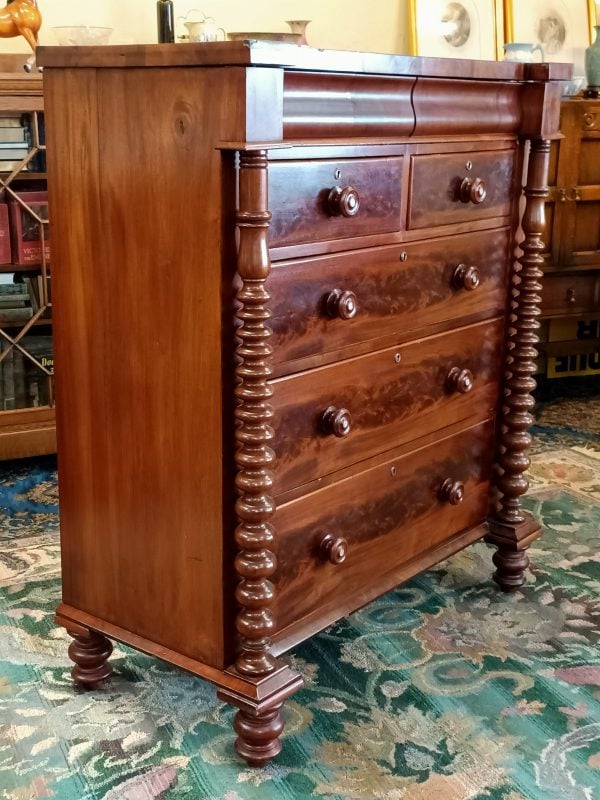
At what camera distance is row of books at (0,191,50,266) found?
3080mm

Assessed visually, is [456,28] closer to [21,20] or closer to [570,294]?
[570,294]

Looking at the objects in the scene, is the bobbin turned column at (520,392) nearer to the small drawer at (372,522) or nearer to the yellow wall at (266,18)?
the small drawer at (372,522)

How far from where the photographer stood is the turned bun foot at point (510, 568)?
2.48 m

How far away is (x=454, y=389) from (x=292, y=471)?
57 cm

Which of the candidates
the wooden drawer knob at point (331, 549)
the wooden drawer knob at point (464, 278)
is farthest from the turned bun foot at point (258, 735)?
the wooden drawer knob at point (464, 278)

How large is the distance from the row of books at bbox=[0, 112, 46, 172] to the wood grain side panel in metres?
1.33

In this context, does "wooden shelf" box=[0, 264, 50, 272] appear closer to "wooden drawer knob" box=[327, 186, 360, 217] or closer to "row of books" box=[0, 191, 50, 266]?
"row of books" box=[0, 191, 50, 266]

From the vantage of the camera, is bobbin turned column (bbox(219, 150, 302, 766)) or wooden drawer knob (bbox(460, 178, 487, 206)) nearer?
bobbin turned column (bbox(219, 150, 302, 766))

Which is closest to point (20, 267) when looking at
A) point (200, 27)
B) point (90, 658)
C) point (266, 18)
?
point (200, 27)

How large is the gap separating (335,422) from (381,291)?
29 centimetres

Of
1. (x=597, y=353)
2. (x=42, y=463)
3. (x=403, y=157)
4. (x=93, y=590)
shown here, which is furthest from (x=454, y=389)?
(x=597, y=353)

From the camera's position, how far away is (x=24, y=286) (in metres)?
3.17

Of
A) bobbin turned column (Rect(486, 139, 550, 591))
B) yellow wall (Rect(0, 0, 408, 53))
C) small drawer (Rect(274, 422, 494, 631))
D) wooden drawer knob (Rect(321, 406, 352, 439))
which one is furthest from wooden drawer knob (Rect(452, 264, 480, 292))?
yellow wall (Rect(0, 0, 408, 53))

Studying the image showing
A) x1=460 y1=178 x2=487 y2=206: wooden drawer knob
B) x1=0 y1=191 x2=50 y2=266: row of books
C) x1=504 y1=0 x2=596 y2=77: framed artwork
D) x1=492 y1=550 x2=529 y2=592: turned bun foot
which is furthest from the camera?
x1=504 y1=0 x2=596 y2=77: framed artwork
